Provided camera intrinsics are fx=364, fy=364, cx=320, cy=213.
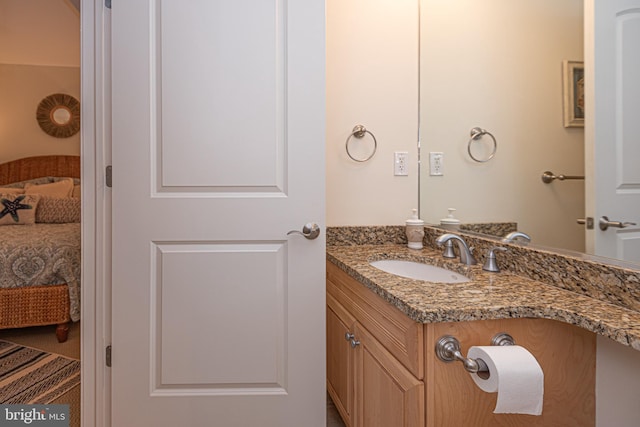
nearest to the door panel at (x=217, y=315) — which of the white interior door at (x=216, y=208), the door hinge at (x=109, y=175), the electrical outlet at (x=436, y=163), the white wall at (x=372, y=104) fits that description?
the white interior door at (x=216, y=208)

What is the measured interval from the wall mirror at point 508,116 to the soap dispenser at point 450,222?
0.03m

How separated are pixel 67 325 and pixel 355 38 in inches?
106

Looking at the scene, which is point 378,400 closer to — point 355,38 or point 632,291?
point 632,291

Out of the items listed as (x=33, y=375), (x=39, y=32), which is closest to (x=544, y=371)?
(x=33, y=375)

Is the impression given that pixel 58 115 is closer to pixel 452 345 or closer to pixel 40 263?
pixel 40 263

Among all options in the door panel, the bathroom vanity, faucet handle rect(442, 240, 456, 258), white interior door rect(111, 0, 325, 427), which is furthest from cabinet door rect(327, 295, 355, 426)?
faucet handle rect(442, 240, 456, 258)

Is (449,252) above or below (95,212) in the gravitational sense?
below

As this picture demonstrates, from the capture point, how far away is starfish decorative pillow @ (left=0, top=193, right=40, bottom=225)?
3.29 metres

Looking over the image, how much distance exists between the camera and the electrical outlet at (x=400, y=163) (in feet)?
6.23

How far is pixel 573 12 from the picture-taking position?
99cm

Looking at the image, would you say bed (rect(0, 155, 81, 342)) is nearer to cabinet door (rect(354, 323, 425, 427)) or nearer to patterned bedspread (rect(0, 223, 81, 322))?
Answer: patterned bedspread (rect(0, 223, 81, 322))

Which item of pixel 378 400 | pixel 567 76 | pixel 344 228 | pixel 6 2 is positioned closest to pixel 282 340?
pixel 378 400

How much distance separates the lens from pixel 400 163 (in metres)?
1.90

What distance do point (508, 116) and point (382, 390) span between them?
1018 millimetres
